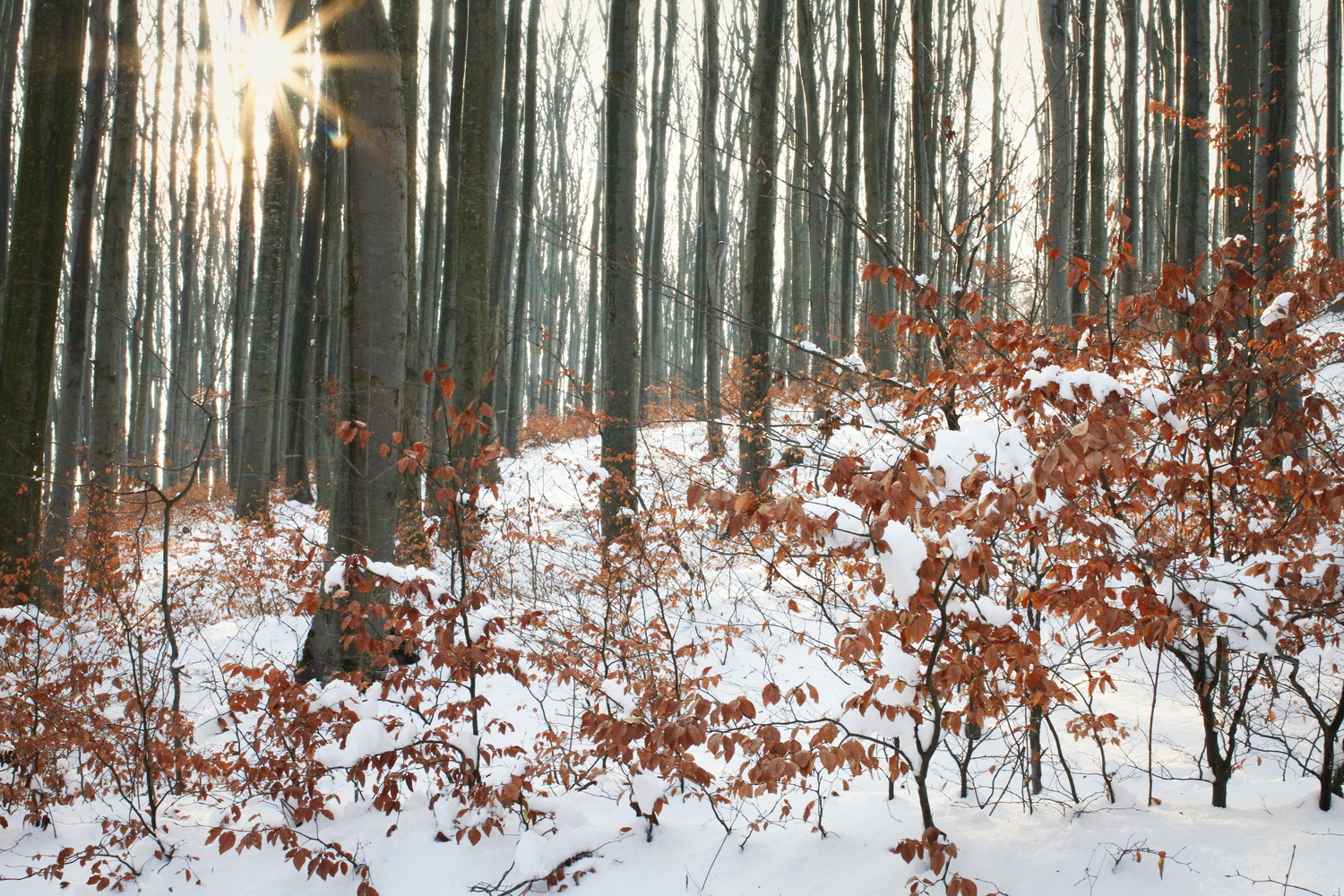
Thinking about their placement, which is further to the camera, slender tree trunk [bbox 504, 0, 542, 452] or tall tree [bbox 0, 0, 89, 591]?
slender tree trunk [bbox 504, 0, 542, 452]

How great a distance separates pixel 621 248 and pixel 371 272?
3241 mm

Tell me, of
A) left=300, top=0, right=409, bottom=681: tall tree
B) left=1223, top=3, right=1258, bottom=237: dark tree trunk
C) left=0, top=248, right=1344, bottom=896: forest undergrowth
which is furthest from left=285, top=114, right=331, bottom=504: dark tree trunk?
left=1223, top=3, right=1258, bottom=237: dark tree trunk

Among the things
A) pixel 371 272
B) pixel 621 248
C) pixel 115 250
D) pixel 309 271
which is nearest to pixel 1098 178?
pixel 621 248

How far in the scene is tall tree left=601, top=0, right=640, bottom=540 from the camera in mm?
7094

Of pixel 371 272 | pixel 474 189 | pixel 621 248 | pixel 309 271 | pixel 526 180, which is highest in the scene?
pixel 526 180

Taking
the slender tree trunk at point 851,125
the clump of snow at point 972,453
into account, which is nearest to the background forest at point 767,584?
the clump of snow at point 972,453

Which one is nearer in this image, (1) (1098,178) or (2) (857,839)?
(2) (857,839)

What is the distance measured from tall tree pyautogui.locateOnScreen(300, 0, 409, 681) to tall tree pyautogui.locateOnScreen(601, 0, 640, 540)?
2.72 meters

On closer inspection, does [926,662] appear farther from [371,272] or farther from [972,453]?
[371,272]

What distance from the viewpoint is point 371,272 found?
14.4 feet

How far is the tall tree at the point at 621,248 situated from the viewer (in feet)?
23.3

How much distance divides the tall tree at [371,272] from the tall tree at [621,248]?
8.91 ft

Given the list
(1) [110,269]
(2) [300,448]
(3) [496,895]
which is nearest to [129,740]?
(3) [496,895]

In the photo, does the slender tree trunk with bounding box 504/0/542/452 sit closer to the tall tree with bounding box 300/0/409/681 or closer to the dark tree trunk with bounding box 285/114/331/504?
the dark tree trunk with bounding box 285/114/331/504
